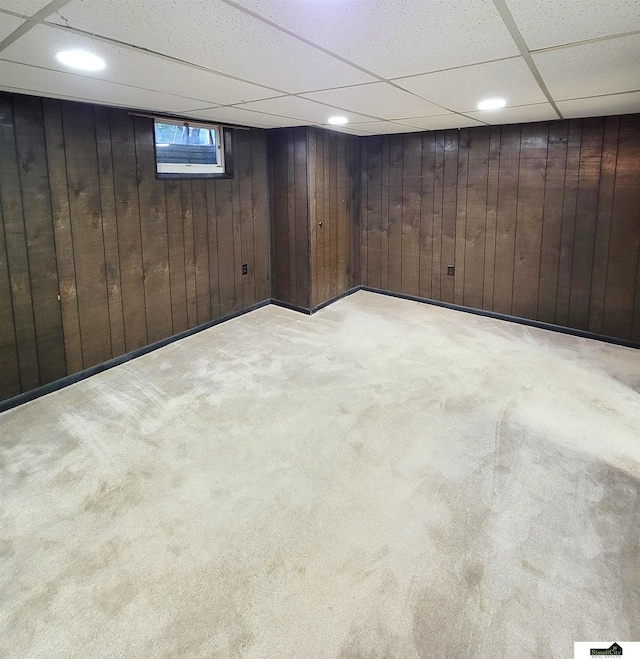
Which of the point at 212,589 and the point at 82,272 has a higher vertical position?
the point at 82,272

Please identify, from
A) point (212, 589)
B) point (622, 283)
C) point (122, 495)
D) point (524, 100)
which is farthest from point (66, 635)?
point (622, 283)

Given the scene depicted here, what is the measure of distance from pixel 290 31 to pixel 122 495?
2166 mm

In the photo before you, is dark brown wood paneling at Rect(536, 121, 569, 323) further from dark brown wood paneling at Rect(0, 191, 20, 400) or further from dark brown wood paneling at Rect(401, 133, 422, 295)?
dark brown wood paneling at Rect(0, 191, 20, 400)

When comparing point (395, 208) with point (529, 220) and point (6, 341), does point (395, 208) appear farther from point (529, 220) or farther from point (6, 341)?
point (6, 341)

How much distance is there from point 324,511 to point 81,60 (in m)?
2.29

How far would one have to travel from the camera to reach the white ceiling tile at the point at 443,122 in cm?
384

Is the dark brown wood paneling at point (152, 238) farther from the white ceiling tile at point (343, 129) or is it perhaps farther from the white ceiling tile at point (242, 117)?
the white ceiling tile at point (343, 129)

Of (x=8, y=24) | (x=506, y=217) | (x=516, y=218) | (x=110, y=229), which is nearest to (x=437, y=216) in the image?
(x=506, y=217)

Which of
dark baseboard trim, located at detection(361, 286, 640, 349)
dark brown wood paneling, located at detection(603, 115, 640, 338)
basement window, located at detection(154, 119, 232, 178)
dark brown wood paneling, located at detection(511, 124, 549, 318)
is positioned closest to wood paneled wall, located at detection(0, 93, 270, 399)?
basement window, located at detection(154, 119, 232, 178)

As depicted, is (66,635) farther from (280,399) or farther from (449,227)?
(449,227)

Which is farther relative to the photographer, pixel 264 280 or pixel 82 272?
pixel 264 280

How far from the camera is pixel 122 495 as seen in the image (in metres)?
2.30

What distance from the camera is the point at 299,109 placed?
3338 millimetres

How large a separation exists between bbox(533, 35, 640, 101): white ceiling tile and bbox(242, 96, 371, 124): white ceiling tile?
1425 mm
